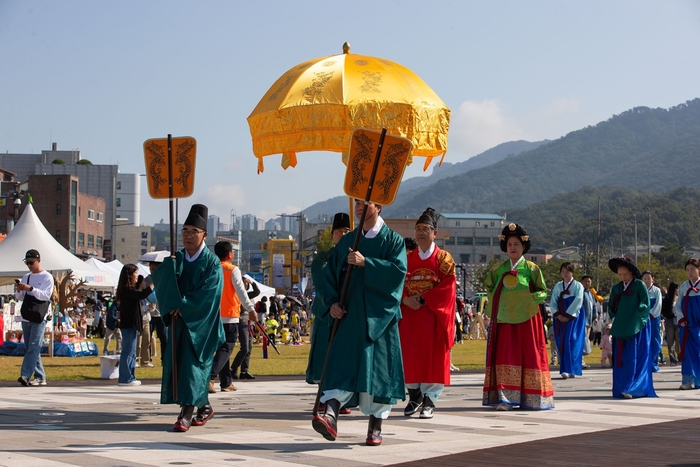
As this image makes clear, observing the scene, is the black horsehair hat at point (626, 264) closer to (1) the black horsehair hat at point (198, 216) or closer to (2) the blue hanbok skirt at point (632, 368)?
(2) the blue hanbok skirt at point (632, 368)

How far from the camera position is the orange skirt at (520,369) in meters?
9.70

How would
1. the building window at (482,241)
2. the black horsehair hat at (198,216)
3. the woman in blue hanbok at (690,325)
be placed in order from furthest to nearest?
the building window at (482,241) → the woman in blue hanbok at (690,325) → the black horsehair hat at (198,216)

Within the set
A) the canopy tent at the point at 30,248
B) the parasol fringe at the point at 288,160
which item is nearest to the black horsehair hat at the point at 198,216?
the parasol fringe at the point at 288,160

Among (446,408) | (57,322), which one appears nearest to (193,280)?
(446,408)

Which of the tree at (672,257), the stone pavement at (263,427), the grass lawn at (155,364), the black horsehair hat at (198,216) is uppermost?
the tree at (672,257)

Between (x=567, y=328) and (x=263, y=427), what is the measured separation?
840 cm

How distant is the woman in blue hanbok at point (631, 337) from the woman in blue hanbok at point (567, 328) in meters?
2.91

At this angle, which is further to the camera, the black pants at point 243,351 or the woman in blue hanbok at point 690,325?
the black pants at point 243,351

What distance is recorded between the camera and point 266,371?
16.3 m

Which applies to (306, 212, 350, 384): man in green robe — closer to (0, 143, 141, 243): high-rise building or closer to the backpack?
the backpack

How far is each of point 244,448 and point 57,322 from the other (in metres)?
17.0

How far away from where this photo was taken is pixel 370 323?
269 inches

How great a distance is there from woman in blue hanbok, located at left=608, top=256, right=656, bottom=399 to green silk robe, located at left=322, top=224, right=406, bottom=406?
5396 mm

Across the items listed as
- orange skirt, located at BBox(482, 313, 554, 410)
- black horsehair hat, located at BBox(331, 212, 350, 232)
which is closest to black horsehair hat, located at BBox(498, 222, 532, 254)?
orange skirt, located at BBox(482, 313, 554, 410)
